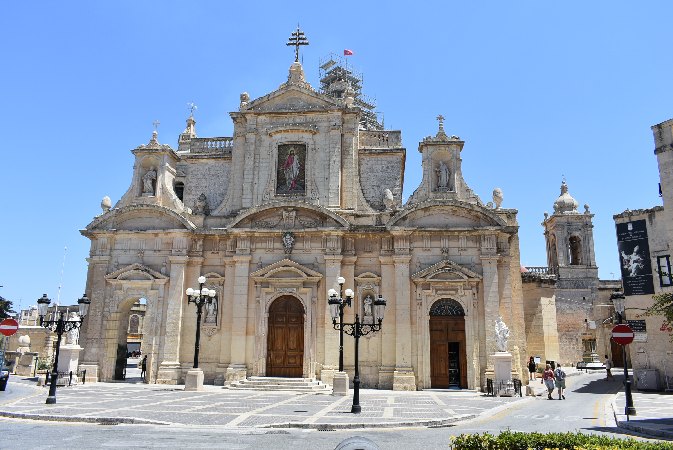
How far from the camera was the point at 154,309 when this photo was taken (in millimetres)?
28391

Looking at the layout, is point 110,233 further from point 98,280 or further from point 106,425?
point 106,425

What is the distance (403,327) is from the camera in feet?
88.1

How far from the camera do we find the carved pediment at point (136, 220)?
29219 millimetres

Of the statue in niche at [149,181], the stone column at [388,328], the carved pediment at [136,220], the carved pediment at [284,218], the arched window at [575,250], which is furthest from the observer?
the arched window at [575,250]

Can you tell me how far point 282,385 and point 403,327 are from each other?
6434 millimetres

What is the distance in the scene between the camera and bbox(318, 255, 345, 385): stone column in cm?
2653

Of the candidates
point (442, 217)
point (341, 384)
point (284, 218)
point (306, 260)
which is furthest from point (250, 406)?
point (442, 217)

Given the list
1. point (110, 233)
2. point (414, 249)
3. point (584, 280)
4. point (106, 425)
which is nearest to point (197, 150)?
point (110, 233)

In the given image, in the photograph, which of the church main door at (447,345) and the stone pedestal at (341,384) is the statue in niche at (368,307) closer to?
the church main door at (447,345)

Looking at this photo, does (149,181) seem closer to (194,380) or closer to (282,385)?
(194,380)

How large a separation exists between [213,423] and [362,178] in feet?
62.5

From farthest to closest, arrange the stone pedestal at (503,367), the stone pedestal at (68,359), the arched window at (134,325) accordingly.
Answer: the arched window at (134,325) → the stone pedestal at (68,359) → the stone pedestal at (503,367)

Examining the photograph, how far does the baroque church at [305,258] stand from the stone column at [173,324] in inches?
2.3

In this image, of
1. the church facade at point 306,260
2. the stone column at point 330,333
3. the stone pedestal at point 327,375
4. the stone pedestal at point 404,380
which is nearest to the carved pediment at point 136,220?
the church facade at point 306,260
